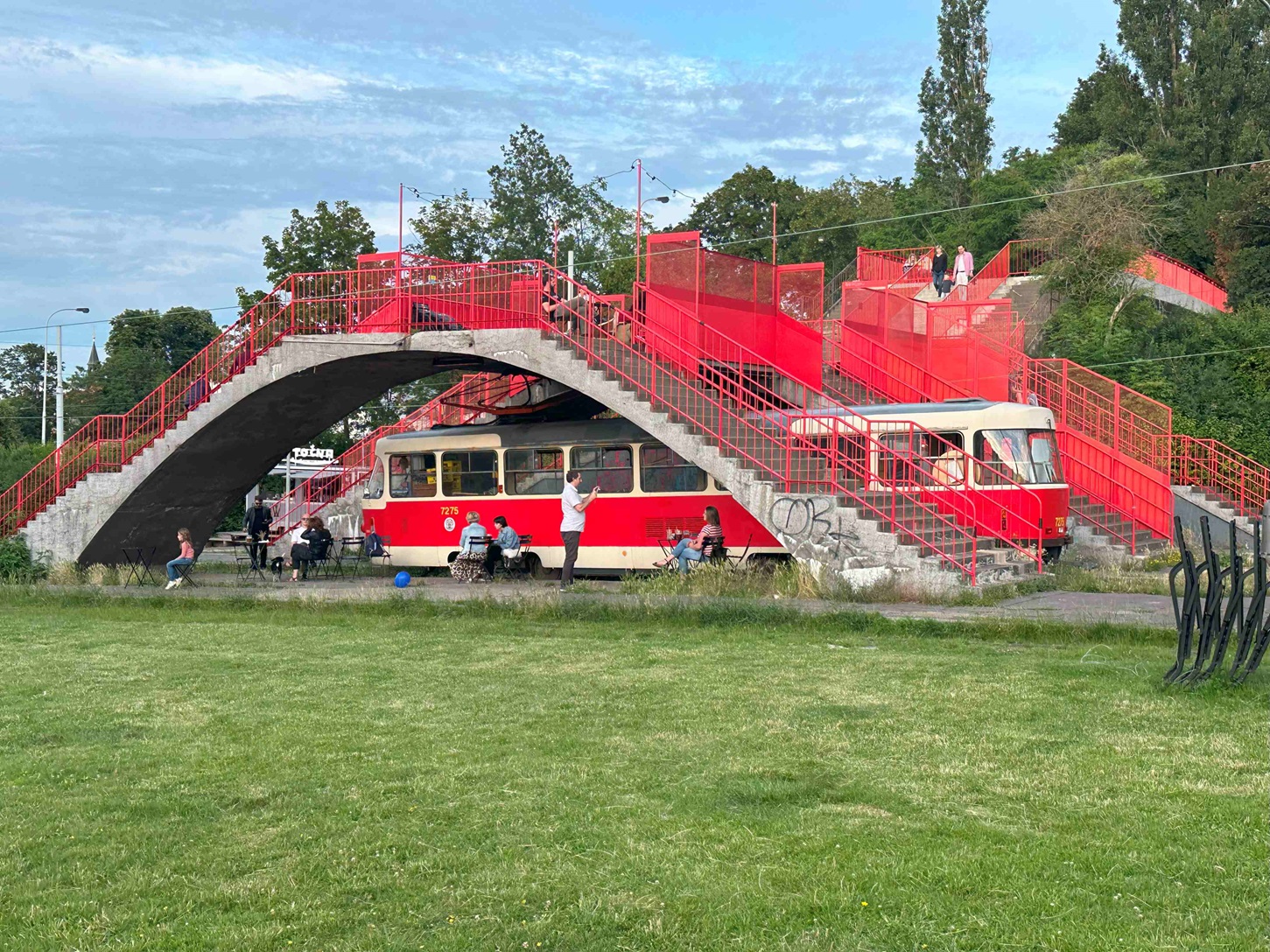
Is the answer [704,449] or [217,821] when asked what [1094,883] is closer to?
[217,821]

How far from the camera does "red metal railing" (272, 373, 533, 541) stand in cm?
2853

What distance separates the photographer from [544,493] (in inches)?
950

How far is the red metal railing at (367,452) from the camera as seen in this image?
28.5 m

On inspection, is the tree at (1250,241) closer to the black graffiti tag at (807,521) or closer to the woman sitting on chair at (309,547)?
the black graffiti tag at (807,521)

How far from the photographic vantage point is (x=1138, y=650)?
12.3 meters

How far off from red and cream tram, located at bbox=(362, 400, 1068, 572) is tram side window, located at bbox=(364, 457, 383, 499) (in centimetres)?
2

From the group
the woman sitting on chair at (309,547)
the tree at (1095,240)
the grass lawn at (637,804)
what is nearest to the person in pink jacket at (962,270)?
the tree at (1095,240)

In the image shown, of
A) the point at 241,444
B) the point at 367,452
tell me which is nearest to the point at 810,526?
the point at 241,444

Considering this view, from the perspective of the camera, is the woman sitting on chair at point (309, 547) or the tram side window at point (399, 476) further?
the tram side window at point (399, 476)

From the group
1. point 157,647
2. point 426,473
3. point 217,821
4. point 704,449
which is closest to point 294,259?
point 426,473

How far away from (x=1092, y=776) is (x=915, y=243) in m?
45.1

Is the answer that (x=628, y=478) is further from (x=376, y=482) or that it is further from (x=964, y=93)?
(x=964, y=93)

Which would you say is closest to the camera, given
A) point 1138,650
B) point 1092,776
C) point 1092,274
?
point 1092,776

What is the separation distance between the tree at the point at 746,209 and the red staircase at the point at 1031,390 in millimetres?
32980
